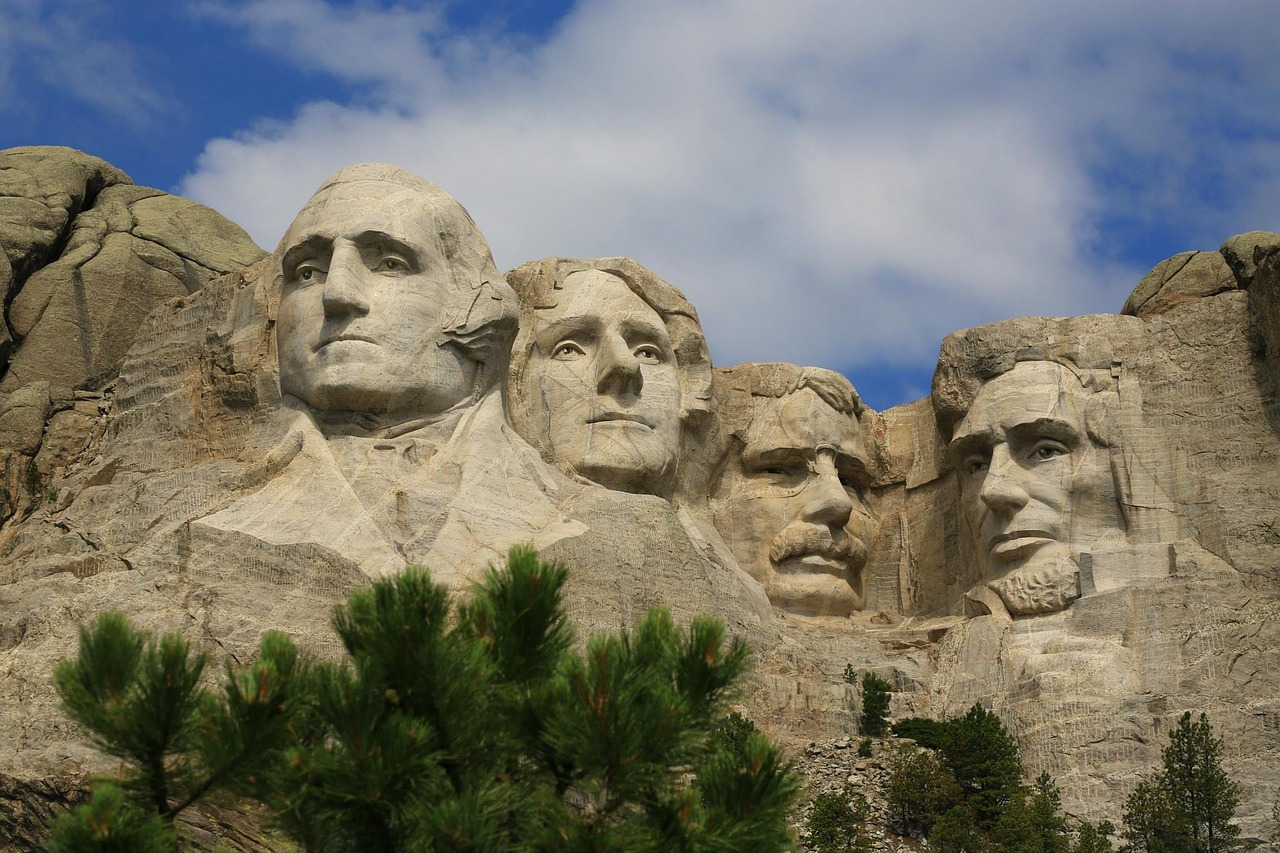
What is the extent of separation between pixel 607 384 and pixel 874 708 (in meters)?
3.79

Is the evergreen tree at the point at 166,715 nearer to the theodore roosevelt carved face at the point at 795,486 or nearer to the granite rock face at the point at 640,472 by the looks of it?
the granite rock face at the point at 640,472

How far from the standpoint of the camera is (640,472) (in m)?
22.7

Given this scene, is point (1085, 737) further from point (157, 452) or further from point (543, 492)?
point (157, 452)

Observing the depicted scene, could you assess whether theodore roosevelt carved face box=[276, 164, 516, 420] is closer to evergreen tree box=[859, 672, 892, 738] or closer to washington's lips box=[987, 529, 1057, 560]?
evergreen tree box=[859, 672, 892, 738]

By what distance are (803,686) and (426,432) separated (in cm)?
357

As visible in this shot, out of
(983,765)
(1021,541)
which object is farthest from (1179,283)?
(983,765)

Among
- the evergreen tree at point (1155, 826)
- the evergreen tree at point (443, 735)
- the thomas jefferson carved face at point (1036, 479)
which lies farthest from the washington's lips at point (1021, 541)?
the evergreen tree at point (443, 735)

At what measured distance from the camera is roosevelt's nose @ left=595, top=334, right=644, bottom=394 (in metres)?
22.8

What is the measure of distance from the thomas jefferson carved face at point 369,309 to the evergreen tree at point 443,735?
7090 mm

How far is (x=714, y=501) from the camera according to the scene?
24234 millimetres

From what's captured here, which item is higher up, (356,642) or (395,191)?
(395,191)

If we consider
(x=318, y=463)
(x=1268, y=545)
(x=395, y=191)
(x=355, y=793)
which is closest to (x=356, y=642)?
(x=355, y=793)

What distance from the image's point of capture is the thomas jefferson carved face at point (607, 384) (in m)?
22.7

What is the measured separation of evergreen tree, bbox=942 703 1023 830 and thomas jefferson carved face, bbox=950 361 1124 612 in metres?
2.30
